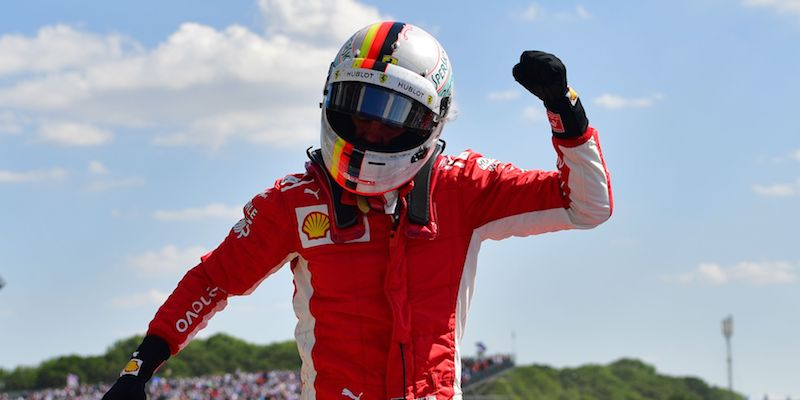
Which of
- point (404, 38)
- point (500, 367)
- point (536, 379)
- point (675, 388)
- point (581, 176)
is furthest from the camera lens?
point (675, 388)

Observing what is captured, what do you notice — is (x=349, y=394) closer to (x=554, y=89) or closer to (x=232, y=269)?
(x=232, y=269)

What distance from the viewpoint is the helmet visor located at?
5340 mm

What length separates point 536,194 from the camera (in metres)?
5.47

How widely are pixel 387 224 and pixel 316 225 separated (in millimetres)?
355

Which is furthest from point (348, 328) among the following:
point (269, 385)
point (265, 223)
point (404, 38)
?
point (269, 385)

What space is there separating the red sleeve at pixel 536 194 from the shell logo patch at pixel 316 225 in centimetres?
68

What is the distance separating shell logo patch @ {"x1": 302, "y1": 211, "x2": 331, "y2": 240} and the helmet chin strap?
7 centimetres

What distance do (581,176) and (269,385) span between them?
4096 centimetres

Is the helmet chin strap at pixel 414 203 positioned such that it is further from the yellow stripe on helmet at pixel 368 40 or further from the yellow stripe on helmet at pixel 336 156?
the yellow stripe on helmet at pixel 368 40

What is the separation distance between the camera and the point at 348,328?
538 cm

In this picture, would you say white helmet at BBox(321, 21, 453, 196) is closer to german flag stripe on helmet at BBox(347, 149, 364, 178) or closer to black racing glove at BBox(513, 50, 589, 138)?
german flag stripe on helmet at BBox(347, 149, 364, 178)

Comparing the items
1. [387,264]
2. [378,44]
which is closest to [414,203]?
[387,264]

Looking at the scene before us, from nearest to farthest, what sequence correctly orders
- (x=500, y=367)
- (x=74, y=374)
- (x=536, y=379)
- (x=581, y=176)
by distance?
(x=581, y=176) < (x=500, y=367) < (x=74, y=374) < (x=536, y=379)

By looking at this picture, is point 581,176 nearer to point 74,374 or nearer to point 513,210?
point 513,210
